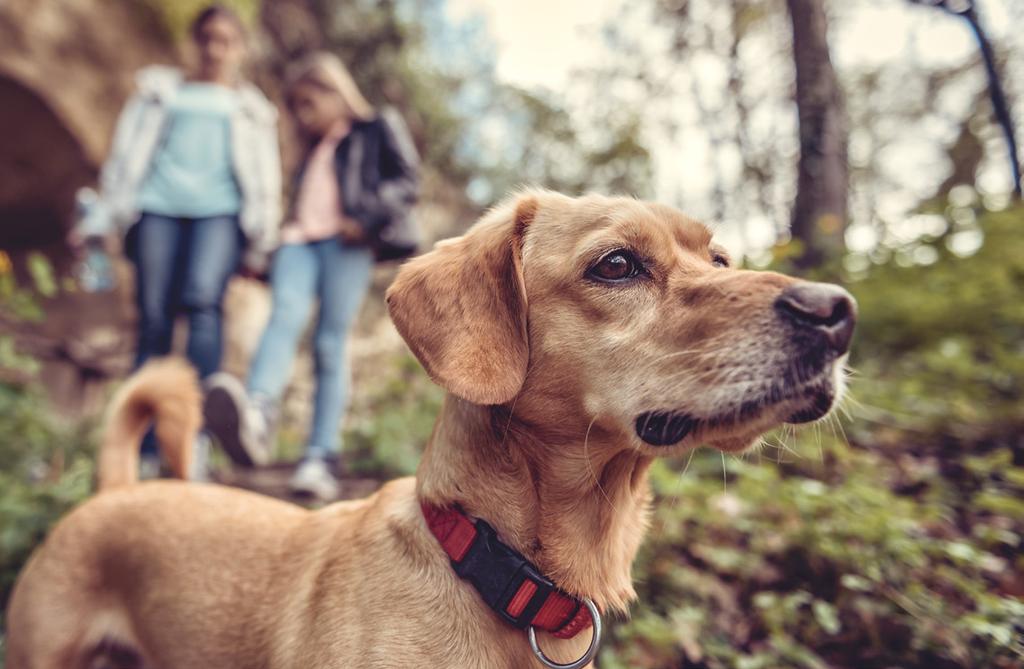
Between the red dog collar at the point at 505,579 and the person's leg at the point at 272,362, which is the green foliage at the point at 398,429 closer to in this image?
the person's leg at the point at 272,362

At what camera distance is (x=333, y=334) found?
14.7ft

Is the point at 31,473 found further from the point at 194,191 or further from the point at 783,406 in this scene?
the point at 783,406

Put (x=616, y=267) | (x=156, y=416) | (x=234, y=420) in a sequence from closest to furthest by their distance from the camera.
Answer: (x=616, y=267) < (x=156, y=416) < (x=234, y=420)

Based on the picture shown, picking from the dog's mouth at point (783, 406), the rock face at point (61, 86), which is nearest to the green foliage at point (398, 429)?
the dog's mouth at point (783, 406)

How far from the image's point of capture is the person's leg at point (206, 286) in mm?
4215

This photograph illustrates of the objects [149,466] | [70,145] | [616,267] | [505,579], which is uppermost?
[616,267]

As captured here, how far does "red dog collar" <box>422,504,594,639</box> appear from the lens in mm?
1540

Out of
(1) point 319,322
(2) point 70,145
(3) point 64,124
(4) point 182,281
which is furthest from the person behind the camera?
(2) point 70,145

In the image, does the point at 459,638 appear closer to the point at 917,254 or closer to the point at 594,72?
the point at 917,254

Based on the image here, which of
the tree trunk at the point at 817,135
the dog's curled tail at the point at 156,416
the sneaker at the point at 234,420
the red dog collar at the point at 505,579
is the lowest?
the sneaker at the point at 234,420

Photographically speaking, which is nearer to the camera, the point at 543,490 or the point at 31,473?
the point at 543,490

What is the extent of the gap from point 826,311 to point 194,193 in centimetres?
424

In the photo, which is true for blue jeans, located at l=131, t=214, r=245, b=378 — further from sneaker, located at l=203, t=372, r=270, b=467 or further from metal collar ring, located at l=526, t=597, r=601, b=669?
metal collar ring, located at l=526, t=597, r=601, b=669

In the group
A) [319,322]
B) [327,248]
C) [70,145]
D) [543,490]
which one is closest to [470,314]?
[543,490]
